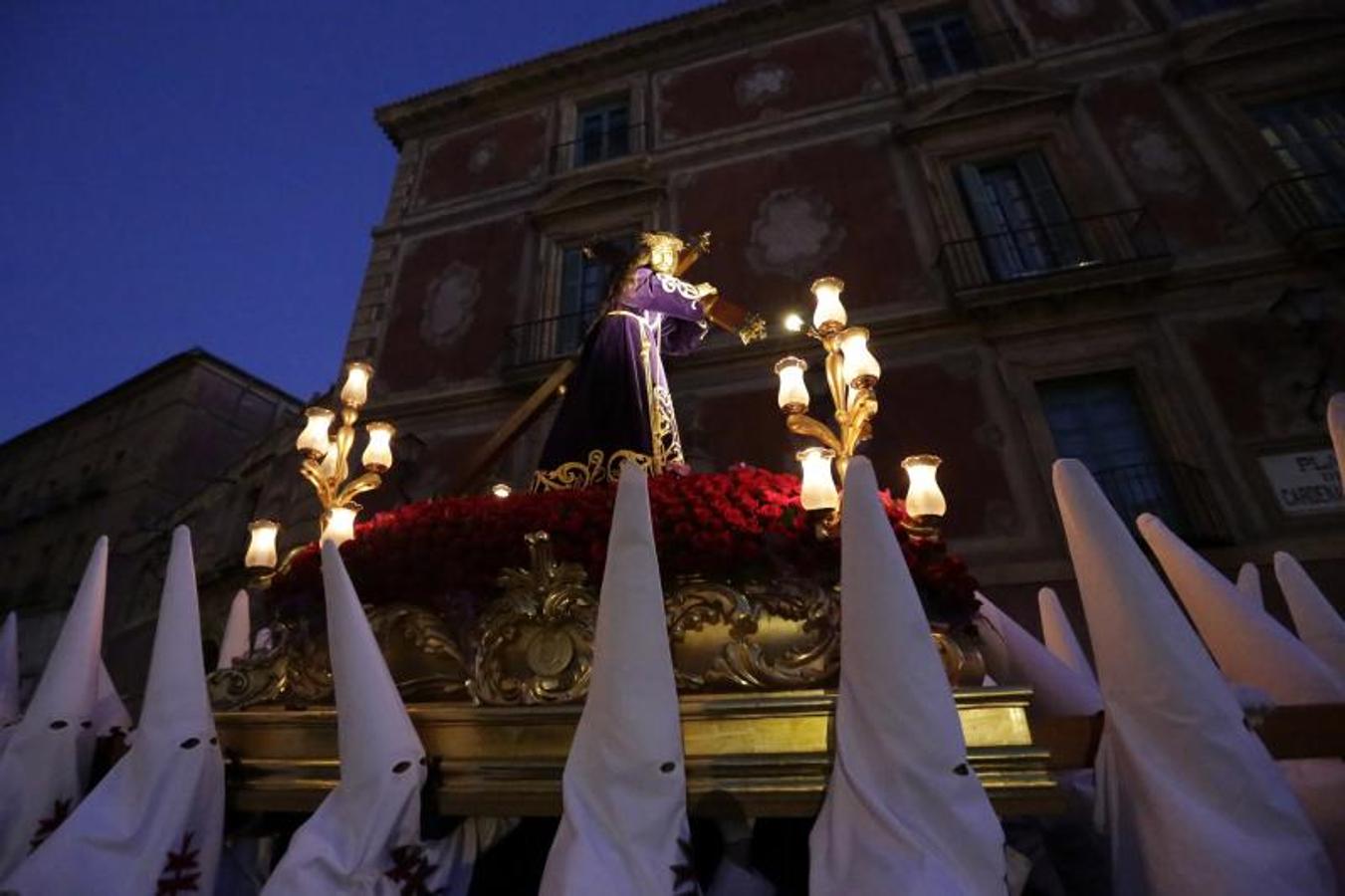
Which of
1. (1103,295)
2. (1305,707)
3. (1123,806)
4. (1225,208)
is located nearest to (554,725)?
(1123,806)

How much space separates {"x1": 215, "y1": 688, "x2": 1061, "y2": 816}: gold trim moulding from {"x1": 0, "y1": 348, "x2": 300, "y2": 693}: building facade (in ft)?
45.2

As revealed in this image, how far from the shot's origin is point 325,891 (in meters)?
1.62

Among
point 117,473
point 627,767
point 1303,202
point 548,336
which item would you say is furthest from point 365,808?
point 117,473

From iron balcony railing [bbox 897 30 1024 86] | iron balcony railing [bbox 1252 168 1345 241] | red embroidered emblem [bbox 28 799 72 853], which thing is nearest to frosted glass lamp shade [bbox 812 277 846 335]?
red embroidered emblem [bbox 28 799 72 853]

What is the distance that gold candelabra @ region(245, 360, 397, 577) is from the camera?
3.01 m

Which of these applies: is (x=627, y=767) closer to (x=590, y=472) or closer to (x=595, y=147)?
(x=590, y=472)

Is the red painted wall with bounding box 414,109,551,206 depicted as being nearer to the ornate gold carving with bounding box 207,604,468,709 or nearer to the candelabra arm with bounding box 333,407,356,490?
the candelabra arm with bounding box 333,407,356,490

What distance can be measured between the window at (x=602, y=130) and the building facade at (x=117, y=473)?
10.3m

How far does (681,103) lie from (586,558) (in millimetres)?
10036

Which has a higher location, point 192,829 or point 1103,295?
point 1103,295

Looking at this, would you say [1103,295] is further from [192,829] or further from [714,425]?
[192,829]

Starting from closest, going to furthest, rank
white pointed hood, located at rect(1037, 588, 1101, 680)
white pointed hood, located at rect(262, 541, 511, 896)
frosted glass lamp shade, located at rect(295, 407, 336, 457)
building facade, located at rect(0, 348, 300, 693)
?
white pointed hood, located at rect(262, 541, 511, 896) < white pointed hood, located at rect(1037, 588, 1101, 680) < frosted glass lamp shade, located at rect(295, 407, 336, 457) < building facade, located at rect(0, 348, 300, 693)

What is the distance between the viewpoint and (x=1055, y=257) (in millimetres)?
7555

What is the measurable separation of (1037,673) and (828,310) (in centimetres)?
182
